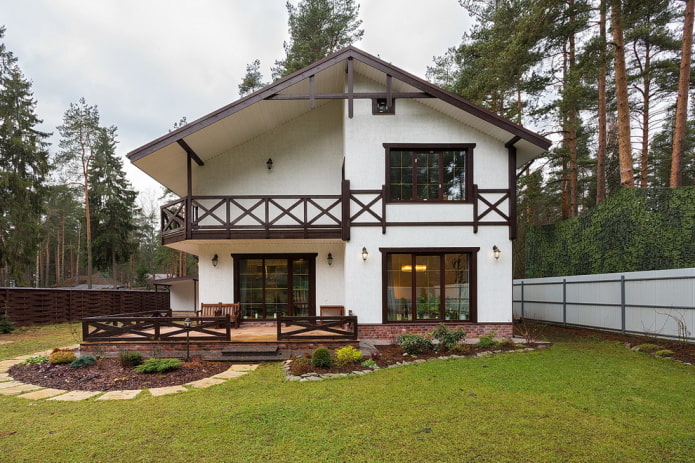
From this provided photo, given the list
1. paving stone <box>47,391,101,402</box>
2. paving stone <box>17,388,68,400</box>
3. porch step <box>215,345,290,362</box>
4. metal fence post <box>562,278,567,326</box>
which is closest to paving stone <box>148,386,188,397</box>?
paving stone <box>47,391,101,402</box>

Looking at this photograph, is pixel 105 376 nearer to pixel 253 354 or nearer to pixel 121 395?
pixel 121 395

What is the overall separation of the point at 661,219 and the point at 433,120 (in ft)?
22.0

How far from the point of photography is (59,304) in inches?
590

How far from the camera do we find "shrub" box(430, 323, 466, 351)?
25.9ft

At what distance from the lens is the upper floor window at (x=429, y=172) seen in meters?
9.06

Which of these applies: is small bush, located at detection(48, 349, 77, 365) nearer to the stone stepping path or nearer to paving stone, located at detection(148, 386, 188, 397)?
the stone stepping path

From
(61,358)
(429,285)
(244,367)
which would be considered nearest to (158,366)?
(244,367)

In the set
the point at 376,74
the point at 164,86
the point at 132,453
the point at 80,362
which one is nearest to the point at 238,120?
the point at 376,74

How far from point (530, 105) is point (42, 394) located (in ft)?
60.5

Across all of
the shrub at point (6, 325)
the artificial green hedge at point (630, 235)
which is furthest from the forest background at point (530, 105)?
the shrub at point (6, 325)

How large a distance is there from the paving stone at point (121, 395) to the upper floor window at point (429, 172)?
6749 millimetres

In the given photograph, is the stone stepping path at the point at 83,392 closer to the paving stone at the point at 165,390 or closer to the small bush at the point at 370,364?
the paving stone at the point at 165,390

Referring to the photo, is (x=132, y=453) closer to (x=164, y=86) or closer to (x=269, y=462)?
(x=269, y=462)

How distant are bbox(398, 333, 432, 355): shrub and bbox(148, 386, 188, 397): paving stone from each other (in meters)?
4.51
